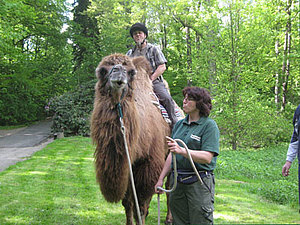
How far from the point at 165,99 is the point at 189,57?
42.0ft

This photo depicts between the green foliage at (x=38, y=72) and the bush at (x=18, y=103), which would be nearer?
the green foliage at (x=38, y=72)

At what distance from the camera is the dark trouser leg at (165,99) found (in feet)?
17.3

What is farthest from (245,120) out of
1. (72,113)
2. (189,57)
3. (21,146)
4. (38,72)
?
(38,72)

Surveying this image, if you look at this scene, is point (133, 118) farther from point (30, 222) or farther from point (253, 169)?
point (253, 169)

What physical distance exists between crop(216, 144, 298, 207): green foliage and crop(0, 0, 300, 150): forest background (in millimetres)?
1262

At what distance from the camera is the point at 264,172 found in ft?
30.2

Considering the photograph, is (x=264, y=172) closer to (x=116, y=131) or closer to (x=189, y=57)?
(x=116, y=131)

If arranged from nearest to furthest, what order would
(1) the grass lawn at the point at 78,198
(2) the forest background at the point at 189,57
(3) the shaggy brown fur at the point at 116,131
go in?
1. (3) the shaggy brown fur at the point at 116,131
2. (1) the grass lawn at the point at 78,198
3. (2) the forest background at the point at 189,57

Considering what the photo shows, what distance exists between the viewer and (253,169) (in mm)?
9539

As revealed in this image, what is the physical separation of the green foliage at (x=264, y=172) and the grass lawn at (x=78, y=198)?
0.04 metres

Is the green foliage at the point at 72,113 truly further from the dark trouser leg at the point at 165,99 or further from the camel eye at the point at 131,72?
the camel eye at the point at 131,72

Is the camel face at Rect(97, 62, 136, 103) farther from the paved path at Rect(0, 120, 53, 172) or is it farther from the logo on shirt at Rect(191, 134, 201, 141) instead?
the paved path at Rect(0, 120, 53, 172)

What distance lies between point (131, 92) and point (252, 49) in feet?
35.1

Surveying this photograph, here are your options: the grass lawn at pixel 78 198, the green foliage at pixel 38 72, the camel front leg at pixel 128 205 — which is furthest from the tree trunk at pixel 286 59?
the green foliage at pixel 38 72
